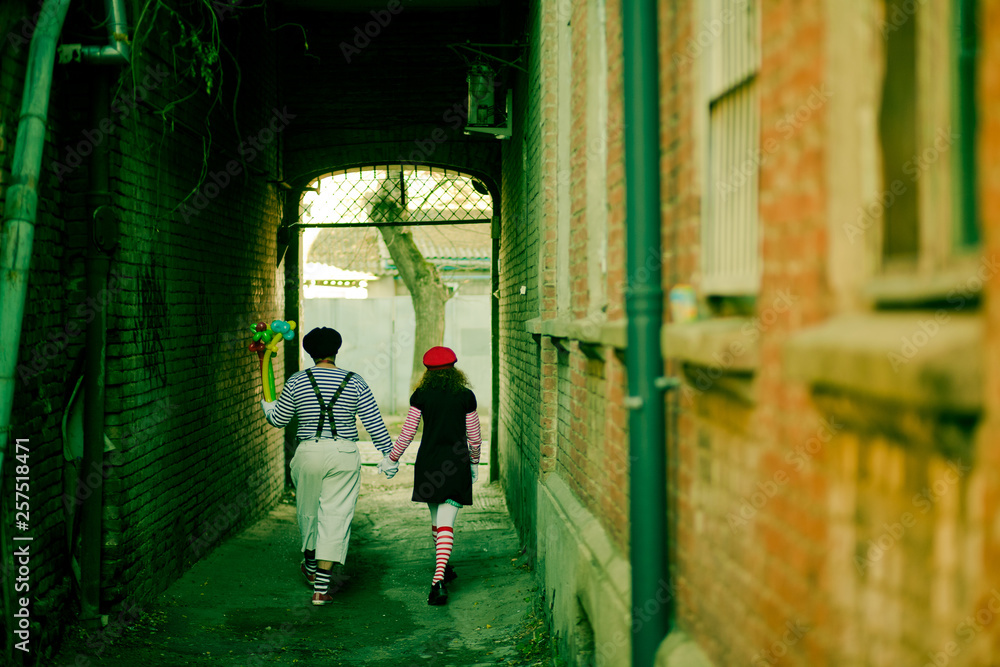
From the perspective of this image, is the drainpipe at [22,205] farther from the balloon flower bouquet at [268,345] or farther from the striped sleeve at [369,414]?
the balloon flower bouquet at [268,345]

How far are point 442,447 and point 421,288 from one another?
10.6m

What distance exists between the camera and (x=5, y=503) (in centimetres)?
439

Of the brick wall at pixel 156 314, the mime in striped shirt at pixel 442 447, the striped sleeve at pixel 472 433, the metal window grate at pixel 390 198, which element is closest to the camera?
the brick wall at pixel 156 314

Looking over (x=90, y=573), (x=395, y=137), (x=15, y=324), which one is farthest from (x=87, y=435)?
(x=395, y=137)

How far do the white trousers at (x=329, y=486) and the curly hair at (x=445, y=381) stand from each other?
2.54 ft

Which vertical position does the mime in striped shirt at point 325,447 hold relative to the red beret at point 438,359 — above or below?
below

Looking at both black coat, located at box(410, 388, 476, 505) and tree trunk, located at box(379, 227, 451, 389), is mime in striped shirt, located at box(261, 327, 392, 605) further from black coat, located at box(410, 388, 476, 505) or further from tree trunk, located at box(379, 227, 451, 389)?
tree trunk, located at box(379, 227, 451, 389)

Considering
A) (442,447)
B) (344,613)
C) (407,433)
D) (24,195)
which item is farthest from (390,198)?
(24,195)

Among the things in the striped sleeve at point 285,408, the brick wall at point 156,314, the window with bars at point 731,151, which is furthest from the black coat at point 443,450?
the window with bars at point 731,151

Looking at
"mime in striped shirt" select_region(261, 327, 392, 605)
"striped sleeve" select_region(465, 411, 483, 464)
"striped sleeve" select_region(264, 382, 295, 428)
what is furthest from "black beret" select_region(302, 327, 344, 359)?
A: "striped sleeve" select_region(465, 411, 483, 464)

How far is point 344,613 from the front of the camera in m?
6.30

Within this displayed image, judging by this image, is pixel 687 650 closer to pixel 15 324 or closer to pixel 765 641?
pixel 765 641

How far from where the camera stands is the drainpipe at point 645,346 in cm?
296

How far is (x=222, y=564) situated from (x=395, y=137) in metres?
5.33
